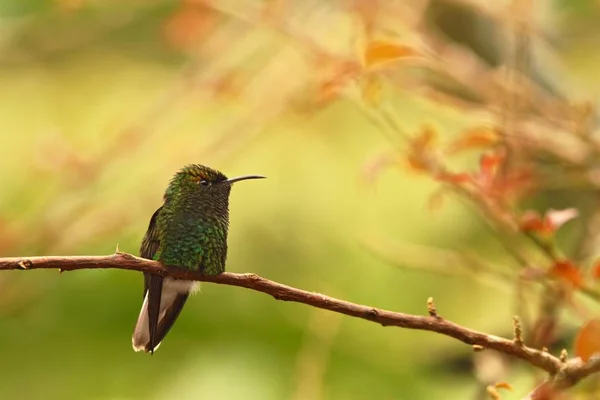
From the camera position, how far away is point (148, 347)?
99 centimetres

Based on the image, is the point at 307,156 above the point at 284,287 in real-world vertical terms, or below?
above

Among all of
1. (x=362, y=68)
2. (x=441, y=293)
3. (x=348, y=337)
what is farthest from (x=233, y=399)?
(x=362, y=68)

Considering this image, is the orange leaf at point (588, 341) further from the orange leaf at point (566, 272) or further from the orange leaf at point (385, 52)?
the orange leaf at point (385, 52)

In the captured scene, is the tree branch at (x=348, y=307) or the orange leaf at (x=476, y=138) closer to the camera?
the tree branch at (x=348, y=307)

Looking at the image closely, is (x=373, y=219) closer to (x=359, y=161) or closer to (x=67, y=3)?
(x=359, y=161)

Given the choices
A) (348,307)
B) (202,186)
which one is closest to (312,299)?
(348,307)

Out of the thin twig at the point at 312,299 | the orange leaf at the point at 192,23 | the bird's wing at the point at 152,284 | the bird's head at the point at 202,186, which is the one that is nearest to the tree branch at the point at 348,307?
the thin twig at the point at 312,299

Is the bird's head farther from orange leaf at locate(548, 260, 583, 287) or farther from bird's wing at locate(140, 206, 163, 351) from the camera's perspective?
orange leaf at locate(548, 260, 583, 287)

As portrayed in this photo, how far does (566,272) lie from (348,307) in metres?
0.38

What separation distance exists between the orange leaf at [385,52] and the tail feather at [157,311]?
15.5 inches

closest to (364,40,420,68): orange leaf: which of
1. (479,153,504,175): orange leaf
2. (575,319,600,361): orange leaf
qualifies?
(479,153,504,175): orange leaf

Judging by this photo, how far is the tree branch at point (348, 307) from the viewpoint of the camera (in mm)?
736

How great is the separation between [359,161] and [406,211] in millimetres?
295

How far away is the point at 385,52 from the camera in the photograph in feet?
3.84
